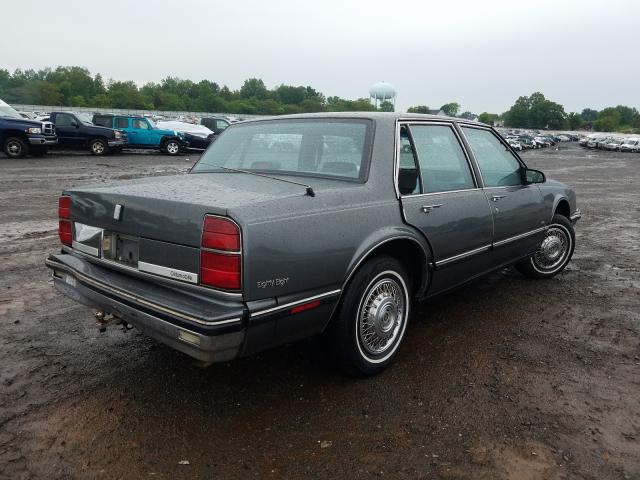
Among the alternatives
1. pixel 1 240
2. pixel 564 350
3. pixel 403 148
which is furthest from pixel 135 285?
pixel 1 240

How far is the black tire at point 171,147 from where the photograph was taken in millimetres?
22516

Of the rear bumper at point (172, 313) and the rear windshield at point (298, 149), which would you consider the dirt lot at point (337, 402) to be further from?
the rear windshield at point (298, 149)

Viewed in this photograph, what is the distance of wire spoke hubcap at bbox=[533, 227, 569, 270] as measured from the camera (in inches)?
213

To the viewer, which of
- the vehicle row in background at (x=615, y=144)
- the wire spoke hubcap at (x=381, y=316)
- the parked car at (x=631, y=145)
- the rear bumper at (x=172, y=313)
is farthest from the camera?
the vehicle row in background at (x=615, y=144)

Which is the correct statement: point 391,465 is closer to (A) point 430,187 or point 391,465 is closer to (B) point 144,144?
(A) point 430,187

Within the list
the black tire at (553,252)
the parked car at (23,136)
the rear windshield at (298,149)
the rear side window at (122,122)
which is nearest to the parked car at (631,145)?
the rear side window at (122,122)

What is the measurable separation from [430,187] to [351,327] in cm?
126

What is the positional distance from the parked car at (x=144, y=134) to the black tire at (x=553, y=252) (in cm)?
1964

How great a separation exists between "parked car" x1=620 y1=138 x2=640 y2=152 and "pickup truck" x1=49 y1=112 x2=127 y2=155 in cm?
5327

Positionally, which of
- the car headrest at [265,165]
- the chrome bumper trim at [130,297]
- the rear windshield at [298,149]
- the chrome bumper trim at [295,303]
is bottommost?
the chrome bumper trim at [130,297]

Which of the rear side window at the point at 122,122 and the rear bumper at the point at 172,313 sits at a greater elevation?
the rear side window at the point at 122,122

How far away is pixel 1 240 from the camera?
6.63 metres

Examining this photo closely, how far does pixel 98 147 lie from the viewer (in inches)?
804

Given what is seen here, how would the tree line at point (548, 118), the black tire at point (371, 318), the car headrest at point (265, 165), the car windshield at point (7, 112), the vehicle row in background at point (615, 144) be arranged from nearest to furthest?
the black tire at point (371, 318)
the car headrest at point (265, 165)
the car windshield at point (7, 112)
the vehicle row in background at point (615, 144)
the tree line at point (548, 118)
